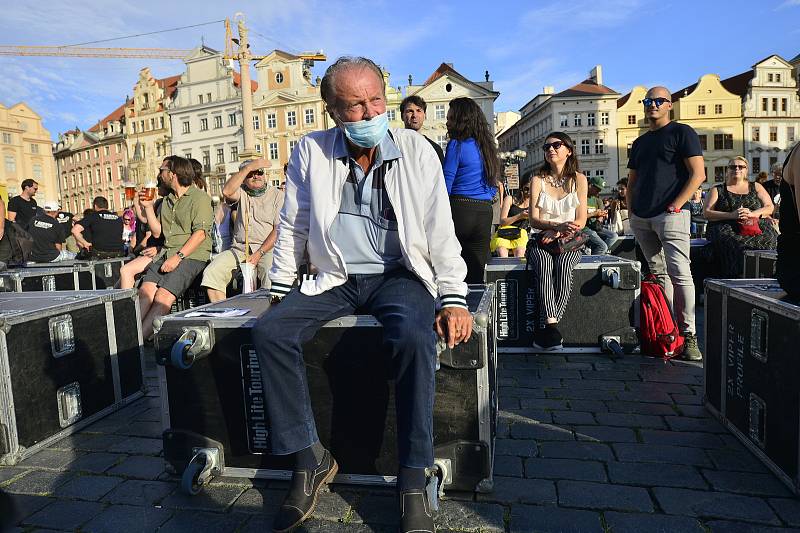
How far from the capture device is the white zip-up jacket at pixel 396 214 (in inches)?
106

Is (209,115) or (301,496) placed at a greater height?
(209,115)

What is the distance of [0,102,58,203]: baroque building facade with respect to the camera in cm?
6838

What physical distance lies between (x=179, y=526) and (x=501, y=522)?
1441 millimetres

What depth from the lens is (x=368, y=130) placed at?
2711 mm

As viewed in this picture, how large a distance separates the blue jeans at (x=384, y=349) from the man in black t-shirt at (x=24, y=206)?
993 cm

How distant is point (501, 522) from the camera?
2.43 m

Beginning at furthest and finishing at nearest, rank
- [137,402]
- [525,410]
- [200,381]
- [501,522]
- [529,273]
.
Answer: [529,273] → [137,402] → [525,410] → [200,381] → [501,522]

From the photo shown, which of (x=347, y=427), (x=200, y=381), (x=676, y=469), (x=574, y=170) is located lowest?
(x=676, y=469)

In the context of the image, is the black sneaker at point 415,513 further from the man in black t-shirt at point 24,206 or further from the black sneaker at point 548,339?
the man in black t-shirt at point 24,206

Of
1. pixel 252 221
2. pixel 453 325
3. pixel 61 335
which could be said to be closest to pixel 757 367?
pixel 453 325

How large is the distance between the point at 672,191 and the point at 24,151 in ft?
276

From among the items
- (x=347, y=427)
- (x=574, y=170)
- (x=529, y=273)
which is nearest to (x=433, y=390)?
(x=347, y=427)

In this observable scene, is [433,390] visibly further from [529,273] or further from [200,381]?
[529,273]

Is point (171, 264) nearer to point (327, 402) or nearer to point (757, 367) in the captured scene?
point (327, 402)
